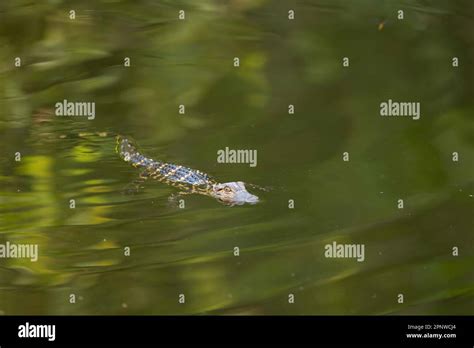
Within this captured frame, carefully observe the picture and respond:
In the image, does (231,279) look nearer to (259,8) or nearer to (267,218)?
(267,218)

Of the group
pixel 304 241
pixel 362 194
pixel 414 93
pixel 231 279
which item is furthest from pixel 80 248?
pixel 414 93

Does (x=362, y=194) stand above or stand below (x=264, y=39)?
below

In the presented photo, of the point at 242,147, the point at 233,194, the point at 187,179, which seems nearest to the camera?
the point at 233,194

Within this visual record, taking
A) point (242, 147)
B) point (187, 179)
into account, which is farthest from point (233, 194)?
point (242, 147)

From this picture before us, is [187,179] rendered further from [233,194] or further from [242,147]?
[242,147]

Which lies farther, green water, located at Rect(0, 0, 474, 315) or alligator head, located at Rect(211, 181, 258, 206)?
alligator head, located at Rect(211, 181, 258, 206)

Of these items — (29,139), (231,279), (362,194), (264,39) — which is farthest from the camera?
(264,39)
